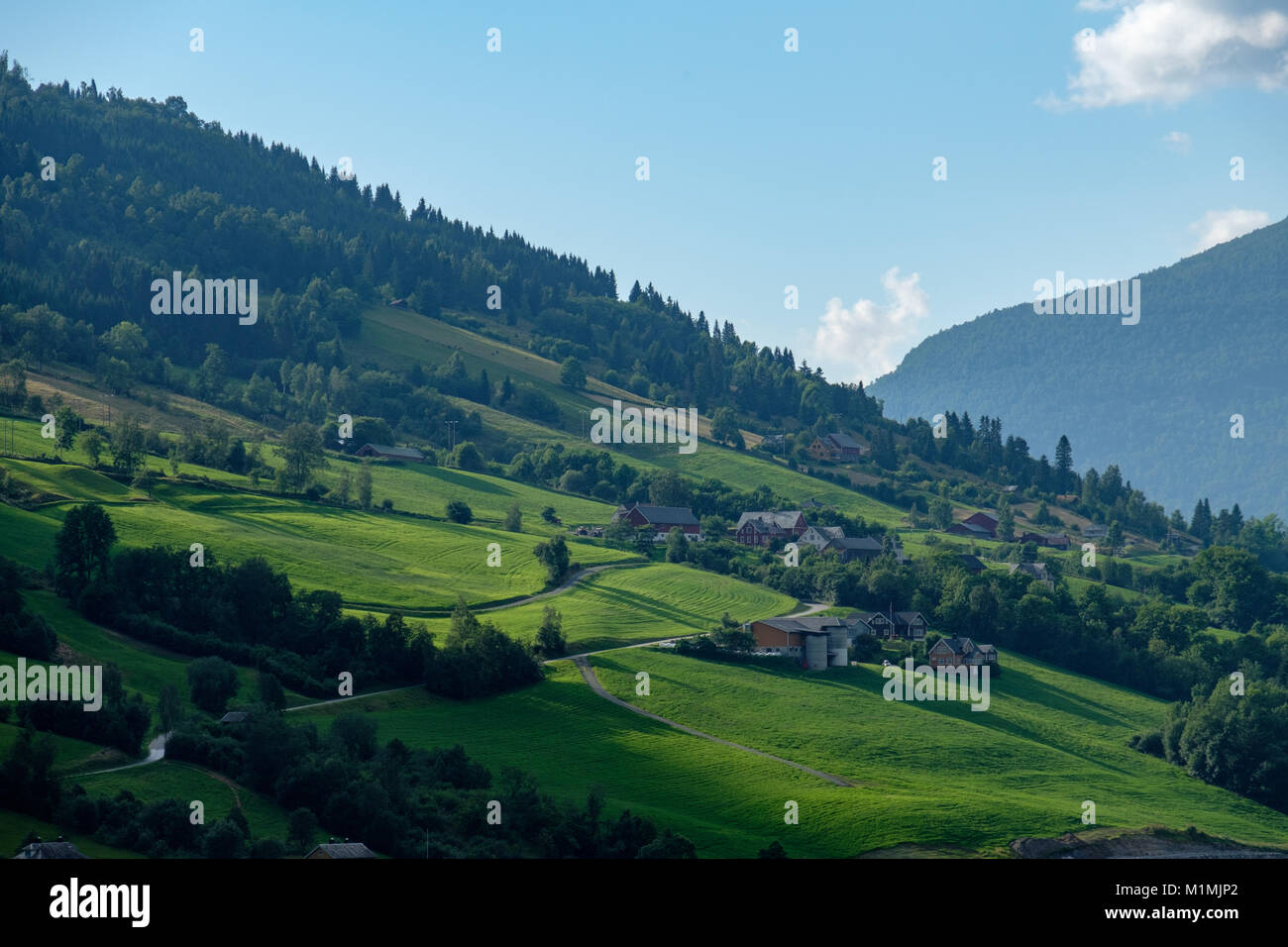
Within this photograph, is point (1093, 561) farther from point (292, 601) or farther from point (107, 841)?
point (107, 841)

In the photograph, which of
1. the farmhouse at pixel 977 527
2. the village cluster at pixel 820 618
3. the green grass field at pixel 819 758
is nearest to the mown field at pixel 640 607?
the green grass field at pixel 819 758

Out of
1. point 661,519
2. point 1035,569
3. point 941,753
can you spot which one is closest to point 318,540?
point 661,519

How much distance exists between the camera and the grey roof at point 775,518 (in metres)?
147

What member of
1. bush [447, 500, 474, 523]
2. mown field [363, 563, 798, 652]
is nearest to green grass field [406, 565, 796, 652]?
mown field [363, 563, 798, 652]

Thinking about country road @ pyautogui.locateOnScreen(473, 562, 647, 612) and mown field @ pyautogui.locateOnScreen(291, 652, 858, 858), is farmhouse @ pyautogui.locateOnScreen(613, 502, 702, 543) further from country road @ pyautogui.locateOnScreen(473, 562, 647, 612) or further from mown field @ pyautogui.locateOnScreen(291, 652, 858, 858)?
mown field @ pyautogui.locateOnScreen(291, 652, 858, 858)

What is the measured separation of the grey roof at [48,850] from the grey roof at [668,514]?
341ft

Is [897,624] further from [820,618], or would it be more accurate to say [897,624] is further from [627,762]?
[627,762]

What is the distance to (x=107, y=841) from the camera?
156 ft

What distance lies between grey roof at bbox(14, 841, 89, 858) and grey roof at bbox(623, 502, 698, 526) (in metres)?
104

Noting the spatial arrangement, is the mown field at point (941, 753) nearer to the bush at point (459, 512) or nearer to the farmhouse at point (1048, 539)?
the bush at point (459, 512)

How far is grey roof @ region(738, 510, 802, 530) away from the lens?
481 feet

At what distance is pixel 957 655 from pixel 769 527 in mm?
44927
